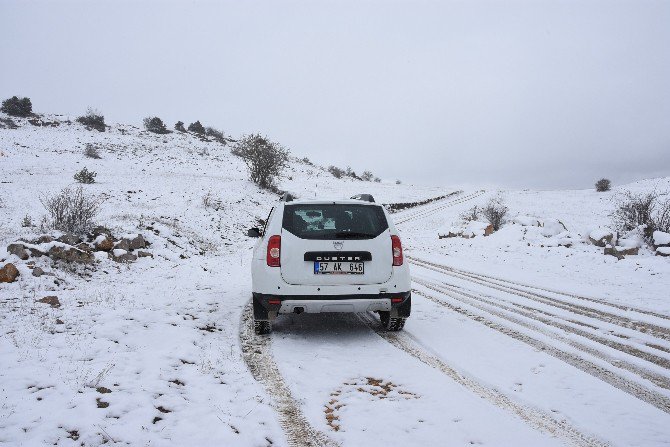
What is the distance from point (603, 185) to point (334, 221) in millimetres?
55062

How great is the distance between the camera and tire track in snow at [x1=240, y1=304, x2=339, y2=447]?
309 cm

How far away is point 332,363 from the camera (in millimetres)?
4613

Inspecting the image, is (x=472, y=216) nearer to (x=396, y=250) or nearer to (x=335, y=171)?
(x=396, y=250)

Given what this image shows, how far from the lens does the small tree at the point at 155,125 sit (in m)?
57.3

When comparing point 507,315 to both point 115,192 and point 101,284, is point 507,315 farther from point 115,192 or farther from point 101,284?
point 115,192

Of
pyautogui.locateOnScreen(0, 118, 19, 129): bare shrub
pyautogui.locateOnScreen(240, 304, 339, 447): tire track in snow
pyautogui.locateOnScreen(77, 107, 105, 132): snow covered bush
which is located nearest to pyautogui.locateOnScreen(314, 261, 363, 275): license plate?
pyautogui.locateOnScreen(240, 304, 339, 447): tire track in snow

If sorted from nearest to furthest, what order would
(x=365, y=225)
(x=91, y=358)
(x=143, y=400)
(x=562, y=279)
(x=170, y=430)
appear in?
(x=170, y=430)
(x=143, y=400)
(x=91, y=358)
(x=365, y=225)
(x=562, y=279)

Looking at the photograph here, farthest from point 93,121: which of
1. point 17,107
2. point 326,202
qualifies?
point 326,202

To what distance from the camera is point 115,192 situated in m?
20.8

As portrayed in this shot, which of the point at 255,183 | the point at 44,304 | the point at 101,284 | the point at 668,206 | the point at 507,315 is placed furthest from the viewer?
the point at 255,183

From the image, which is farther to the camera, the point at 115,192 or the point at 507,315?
the point at 115,192

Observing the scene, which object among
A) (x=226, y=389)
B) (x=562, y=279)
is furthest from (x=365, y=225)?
(x=562, y=279)

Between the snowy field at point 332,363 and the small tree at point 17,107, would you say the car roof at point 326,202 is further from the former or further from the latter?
the small tree at point 17,107

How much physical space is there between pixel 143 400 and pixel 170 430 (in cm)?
56
